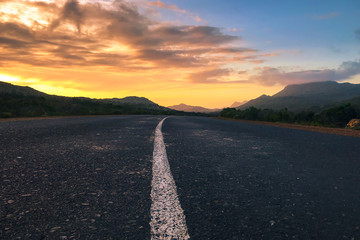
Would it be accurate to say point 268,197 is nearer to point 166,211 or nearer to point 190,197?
point 190,197

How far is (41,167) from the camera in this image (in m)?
3.08

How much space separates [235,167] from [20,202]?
7.97 ft

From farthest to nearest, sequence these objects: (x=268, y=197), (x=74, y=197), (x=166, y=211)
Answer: (x=268, y=197)
(x=74, y=197)
(x=166, y=211)

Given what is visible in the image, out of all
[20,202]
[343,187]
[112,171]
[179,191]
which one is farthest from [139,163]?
[343,187]

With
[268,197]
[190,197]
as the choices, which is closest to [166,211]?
[190,197]

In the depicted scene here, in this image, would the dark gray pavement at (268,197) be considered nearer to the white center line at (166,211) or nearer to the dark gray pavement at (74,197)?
the white center line at (166,211)

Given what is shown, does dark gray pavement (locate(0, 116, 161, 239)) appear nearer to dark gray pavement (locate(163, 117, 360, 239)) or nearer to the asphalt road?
the asphalt road

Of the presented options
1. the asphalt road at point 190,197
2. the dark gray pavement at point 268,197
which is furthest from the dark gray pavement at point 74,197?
the dark gray pavement at point 268,197

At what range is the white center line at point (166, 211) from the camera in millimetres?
1504

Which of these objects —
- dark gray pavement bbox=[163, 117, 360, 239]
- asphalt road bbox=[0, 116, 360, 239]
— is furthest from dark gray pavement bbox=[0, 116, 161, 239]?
dark gray pavement bbox=[163, 117, 360, 239]

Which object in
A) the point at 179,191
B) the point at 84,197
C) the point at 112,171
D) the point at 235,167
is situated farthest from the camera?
the point at 235,167

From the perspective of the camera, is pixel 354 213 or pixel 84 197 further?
pixel 84 197

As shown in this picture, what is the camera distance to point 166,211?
1.79 metres

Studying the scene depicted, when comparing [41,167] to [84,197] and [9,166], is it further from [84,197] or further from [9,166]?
[84,197]
